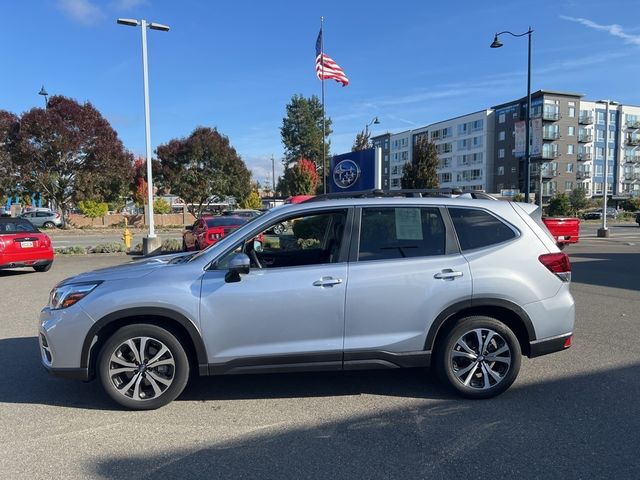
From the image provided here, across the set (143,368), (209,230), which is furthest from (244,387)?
(209,230)

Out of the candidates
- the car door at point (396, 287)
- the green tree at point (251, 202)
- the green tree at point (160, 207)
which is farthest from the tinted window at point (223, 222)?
the green tree at point (160, 207)

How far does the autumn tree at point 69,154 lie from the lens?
99.2ft

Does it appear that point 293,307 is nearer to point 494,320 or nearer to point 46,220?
point 494,320

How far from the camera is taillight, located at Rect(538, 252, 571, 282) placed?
4301 millimetres

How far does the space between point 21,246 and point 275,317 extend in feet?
33.6

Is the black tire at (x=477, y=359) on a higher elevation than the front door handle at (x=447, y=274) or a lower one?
lower

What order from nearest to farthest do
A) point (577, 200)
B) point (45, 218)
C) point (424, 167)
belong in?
point (424, 167) → point (45, 218) → point (577, 200)

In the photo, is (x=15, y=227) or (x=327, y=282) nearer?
(x=327, y=282)

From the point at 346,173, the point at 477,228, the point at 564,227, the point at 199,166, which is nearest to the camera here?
the point at 477,228

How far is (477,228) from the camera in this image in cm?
436

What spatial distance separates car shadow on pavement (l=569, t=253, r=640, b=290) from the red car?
41.2 feet

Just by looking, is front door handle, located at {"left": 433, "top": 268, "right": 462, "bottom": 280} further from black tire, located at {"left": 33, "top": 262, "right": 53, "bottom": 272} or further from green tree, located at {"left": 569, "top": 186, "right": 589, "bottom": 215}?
green tree, located at {"left": 569, "top": 186, "right": 589, "bottom": 215}

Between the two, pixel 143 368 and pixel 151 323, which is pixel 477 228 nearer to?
pixel 151 323

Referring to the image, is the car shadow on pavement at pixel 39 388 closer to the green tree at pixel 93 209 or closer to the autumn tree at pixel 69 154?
the autumn tree at pixel 69 154
